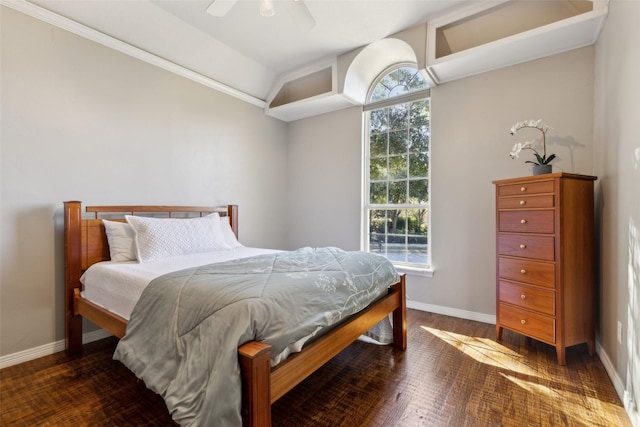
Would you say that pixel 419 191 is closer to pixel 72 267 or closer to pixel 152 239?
pixel 152 239

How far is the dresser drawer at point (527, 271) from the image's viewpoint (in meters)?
2.16

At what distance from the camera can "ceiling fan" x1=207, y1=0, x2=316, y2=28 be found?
191 centimetres

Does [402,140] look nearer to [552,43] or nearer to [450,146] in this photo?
[450,146]

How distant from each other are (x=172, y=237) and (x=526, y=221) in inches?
113

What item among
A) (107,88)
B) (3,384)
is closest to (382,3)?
(107,88)

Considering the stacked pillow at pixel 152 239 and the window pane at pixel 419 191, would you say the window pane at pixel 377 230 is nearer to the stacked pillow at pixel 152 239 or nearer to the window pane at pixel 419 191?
the window pane at pixel 419 191

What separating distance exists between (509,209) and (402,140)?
1552mm

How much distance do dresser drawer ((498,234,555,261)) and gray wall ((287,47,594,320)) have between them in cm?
48

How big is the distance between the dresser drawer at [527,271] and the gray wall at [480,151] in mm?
487

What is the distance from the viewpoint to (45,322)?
2312mm

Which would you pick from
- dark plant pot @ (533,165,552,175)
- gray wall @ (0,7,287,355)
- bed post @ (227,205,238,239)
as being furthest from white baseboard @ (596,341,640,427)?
gray wall @ (0,7,287,355)

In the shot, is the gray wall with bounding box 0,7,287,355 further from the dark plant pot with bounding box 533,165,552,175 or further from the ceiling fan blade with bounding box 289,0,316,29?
the dark plant pot with bounding box 533,165,552,175

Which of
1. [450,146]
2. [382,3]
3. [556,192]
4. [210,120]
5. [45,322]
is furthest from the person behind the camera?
[210,120]

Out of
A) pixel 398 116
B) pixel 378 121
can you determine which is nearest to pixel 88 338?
pixel 378 121
